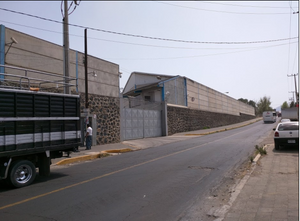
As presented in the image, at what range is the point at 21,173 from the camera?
8328mm

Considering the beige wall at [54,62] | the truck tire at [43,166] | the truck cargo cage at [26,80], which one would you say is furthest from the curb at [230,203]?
the beige wall at [54,62]

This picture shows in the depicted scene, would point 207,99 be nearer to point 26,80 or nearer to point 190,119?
point 190,119

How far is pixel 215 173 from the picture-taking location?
966cm

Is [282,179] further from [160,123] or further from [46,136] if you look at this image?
[160,123]

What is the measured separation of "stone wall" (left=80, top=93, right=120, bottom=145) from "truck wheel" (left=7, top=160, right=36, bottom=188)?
965cm

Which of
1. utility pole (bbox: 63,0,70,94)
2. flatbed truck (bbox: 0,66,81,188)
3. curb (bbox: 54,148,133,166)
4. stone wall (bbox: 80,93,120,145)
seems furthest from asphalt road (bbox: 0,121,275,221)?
stone wall (bbox: 80,93,120,145)

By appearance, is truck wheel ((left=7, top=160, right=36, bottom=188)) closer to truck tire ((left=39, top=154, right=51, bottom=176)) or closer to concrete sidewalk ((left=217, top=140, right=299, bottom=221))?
truck tire ((left=39, top=154, right=51, bottom=176))

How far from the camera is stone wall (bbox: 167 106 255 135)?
3173cm

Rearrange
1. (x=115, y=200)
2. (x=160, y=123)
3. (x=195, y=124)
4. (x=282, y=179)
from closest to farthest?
(x=115, y=200) → (x=282, y=179) → (x=160, y=123) → (x=195, y=124)

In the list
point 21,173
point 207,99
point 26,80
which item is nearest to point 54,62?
point 26,80

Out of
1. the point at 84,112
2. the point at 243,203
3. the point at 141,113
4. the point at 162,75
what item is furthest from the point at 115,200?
the point at 162,75

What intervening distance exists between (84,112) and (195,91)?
26.8m

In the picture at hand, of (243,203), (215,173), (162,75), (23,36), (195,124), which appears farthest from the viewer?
(162,75)

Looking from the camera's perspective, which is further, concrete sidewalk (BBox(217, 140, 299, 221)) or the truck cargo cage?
the truck cargo cage
